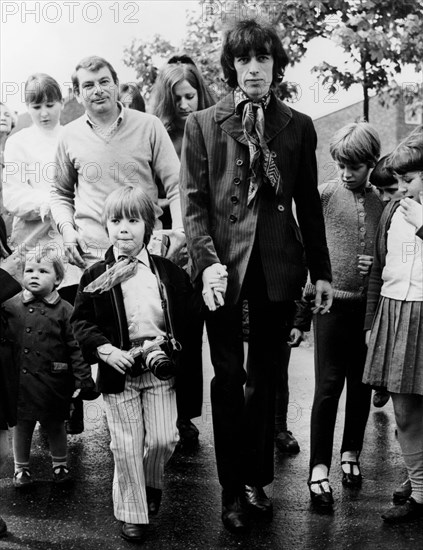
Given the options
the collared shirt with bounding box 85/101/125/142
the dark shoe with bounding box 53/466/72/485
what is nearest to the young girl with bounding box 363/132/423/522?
the collared shirt with bounding box 85/101/125/142

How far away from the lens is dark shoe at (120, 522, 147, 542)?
3793 mm

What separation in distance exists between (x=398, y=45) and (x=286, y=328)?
830 centimetres

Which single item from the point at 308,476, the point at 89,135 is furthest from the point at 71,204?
the point at 308,476

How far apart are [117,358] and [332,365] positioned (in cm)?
129

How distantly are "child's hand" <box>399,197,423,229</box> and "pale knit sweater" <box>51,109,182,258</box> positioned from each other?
123 cm

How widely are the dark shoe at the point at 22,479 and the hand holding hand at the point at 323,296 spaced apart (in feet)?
5.93

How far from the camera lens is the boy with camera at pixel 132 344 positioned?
3840 millimetres

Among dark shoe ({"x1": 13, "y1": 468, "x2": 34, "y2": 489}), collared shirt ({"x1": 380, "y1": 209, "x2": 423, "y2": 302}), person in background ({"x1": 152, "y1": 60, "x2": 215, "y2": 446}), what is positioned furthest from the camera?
person in background ({"x1": 152, "y1": 60, "x2": 215, "y2": 446})

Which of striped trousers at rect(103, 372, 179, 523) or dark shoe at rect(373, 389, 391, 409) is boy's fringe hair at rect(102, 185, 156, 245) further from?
dark shoe at rect(373, 389, 391, 409)

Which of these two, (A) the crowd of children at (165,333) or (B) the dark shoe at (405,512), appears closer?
(A) the crowd of children at (165,333)

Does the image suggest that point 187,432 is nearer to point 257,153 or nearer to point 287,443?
point 287,443

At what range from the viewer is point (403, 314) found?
4.16m

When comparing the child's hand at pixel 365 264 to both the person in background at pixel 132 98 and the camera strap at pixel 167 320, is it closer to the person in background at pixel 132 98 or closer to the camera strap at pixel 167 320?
the camera strap at pixel 167 320

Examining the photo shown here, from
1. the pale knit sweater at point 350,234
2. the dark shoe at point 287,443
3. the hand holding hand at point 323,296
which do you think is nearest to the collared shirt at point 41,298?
the pale knit sweater at point 350,234
